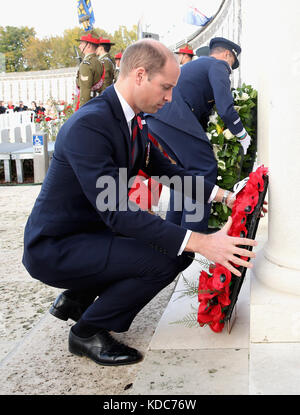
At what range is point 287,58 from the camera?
6.99 ft

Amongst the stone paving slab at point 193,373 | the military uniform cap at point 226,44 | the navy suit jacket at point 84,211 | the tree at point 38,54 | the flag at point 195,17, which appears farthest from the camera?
the tree at point 38,54

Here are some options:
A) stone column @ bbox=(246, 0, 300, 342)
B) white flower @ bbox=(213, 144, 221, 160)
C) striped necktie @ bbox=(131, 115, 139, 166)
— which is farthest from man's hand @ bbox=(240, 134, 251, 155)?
striped necktie @ bbox=(131, 115, 139, 166)

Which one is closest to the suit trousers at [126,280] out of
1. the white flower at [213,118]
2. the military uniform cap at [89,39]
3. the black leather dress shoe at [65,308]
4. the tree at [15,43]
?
the black leather dress shoe at [65,308]

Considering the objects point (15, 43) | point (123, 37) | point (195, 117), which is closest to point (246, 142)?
point (195, 117)

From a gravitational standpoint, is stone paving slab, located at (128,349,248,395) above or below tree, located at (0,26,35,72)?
below

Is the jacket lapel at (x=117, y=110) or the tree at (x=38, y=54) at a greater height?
the tree at (x=38, y=54)

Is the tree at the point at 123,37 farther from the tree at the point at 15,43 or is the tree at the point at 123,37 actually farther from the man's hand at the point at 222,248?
the man's hand at the point at 222,248

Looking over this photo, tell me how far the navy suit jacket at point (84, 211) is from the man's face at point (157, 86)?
12 centimetres

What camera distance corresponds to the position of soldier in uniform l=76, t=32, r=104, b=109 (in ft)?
22.2

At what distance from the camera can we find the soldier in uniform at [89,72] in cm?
676

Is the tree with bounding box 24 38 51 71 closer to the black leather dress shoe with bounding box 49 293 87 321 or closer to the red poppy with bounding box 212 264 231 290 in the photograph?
the black leather dress shoe with bounding box 49 293 87 321

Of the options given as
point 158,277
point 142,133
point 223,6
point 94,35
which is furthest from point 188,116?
point 223,6

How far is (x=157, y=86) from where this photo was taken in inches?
84.5
